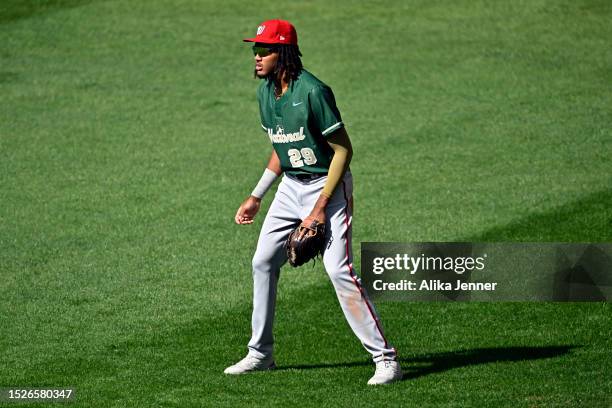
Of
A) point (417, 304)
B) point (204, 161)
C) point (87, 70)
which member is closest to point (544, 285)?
point (417, 304)

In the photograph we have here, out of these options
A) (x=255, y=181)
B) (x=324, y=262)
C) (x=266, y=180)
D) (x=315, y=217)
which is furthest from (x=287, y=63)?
(x=255, y=181)

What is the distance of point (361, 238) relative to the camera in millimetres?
9492

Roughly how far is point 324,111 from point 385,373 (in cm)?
139

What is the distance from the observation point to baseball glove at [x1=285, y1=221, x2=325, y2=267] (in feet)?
20.0

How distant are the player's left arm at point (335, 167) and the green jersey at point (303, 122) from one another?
5 centimetres

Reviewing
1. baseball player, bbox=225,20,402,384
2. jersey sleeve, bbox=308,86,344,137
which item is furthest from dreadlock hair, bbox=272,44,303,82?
jersey sleeve, bbox=308,86,344,137

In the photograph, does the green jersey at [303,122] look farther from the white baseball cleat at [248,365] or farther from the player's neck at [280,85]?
the white baseball cleat at [248,365]

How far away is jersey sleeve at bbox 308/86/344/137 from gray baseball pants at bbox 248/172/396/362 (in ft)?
1.06

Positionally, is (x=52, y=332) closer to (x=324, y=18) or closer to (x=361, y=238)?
(x=361, y=238)

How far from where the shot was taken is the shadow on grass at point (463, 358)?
6.61 metres

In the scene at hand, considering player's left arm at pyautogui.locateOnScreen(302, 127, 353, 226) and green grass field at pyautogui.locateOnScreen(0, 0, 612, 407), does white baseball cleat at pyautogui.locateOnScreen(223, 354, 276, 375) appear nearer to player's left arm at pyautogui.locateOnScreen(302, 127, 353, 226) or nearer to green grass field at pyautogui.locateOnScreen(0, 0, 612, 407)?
green grass field at pyautogui.locateOnScreen(0, 0, 612, 407)

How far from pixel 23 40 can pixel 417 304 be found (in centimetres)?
876

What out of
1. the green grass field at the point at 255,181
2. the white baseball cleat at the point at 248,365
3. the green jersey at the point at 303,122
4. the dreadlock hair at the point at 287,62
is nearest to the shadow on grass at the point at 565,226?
the green grass field at the point at 255,181

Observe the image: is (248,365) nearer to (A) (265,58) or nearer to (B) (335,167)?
(B) (335,167)
